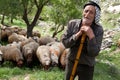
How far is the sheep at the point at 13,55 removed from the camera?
35.1 feet

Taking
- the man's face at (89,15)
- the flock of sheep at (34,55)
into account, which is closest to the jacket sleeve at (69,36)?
the man's face at (89,15)

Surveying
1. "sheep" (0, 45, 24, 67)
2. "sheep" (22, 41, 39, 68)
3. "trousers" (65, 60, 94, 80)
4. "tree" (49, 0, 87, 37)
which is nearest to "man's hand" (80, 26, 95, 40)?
"trousers" (65, 60, 94, 80)

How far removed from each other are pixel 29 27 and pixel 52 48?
7696 millimetres

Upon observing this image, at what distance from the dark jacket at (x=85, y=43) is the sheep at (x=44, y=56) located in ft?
16.8

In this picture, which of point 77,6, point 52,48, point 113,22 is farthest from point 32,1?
point 113,22

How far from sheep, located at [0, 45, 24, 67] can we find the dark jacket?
18.8 ft

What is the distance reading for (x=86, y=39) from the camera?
4.91 meters

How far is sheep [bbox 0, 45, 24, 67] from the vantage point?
10698mm

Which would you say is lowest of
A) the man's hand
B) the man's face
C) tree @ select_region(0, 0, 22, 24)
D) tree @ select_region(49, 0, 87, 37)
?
tree @ select_region(49, 0, 87, 37)

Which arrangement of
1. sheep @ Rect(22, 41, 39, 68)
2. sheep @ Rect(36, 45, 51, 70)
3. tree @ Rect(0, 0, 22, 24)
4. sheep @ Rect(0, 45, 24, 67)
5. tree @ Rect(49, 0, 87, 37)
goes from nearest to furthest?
sheep @ Rect(36, 45, 51, 70), sheep @ Rect(0, 45, 24, 67), sheep @ Rect(22, 41, 39, 68), tree @ Rect(0, 0, 22, 24), tree @ Rect(49, 0, 87, 37)

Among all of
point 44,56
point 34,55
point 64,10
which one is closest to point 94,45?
point 44,56

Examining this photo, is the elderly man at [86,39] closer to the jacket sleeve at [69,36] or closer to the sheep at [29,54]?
the jacket sleeve at [69,36]

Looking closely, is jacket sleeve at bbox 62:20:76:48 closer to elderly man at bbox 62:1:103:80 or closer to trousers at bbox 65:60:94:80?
elderly man at bbox 62:1:103:80

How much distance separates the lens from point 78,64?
505cm
